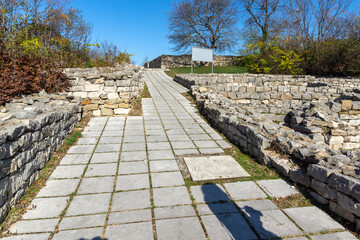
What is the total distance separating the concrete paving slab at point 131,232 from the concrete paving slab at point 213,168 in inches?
46.0

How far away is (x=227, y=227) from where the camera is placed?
2.32 m

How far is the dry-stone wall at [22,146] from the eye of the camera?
2.40m

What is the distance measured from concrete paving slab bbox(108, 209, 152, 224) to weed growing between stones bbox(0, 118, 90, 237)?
1.03 meters

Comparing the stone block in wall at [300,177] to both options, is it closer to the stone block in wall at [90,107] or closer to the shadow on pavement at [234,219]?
the shadow on pavement at [234,219]

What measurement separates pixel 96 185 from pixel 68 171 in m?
0.71

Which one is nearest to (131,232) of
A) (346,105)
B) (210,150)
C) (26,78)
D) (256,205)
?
(256,205)

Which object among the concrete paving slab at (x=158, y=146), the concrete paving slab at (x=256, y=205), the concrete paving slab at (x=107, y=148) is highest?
the concrete paving slab at (x=107, y=148)

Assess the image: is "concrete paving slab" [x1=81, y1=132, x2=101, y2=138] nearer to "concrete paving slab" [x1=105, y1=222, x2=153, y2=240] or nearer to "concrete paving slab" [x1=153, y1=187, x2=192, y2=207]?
"concrete paving slab" [x1=153, y1=187, x2=192, y2=207]

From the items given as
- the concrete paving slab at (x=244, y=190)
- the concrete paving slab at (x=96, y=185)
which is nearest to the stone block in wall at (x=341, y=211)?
the concrete paving slab at (x=244, y=190)

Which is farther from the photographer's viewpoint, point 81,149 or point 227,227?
point 81,149

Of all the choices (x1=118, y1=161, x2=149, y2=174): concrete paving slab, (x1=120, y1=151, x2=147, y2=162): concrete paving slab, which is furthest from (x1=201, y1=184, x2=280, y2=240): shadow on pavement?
(x1=120, y1=151, x2=147, y2=162): concrete paving slab

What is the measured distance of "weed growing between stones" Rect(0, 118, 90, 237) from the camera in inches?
92.3

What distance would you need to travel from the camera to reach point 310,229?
7.54 feet

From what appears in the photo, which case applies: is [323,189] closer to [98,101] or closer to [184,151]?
[184,151]
